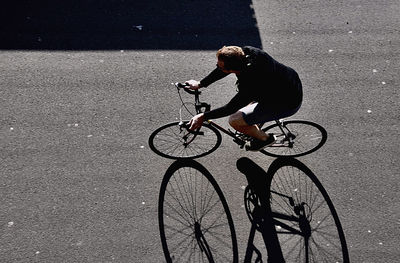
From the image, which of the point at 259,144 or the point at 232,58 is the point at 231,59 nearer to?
the point at 232,58

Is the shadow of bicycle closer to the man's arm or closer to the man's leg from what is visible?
the man's leg

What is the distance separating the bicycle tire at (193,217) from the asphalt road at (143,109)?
0.41 ft

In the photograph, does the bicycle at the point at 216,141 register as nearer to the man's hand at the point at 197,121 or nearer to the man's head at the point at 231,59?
the man's hand at the point at 197,121

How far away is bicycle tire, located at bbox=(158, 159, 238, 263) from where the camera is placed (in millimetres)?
6047

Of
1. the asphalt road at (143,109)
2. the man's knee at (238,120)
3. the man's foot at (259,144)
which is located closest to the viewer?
the man's knee at (238,120)

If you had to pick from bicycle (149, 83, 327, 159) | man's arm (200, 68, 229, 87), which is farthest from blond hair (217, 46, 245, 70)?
bicycle (149, 83, 327, 159)

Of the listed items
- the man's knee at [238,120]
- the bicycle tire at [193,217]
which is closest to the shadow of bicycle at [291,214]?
the bicycle tire at [193,217]

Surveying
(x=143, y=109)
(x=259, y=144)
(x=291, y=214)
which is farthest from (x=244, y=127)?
(x=143, y=109)

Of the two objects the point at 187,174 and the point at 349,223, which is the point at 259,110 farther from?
the point at 349,223

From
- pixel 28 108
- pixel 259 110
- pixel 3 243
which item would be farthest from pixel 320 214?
pixel 28 108

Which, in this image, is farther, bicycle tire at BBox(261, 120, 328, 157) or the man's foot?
bicycle tire at BBox(261, 120, 328, 157)

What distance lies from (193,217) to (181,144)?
110cm

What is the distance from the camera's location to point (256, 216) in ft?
20.8

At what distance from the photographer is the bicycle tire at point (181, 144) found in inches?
266
